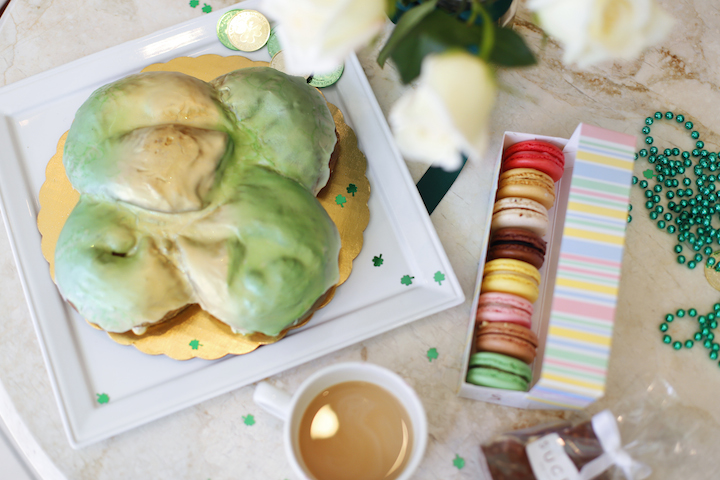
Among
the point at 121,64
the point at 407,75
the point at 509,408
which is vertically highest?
the point at 407,75

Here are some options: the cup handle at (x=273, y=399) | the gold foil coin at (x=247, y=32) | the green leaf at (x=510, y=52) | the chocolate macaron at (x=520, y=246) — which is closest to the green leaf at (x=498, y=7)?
the green leaf at (x=510, y=52)

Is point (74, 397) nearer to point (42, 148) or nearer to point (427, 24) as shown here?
point (42, 148)

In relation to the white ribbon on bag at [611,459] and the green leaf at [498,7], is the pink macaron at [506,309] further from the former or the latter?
the green leaf at [498,7]

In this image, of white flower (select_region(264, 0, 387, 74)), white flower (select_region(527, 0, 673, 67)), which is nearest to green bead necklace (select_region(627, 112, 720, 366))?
white flower (select_region(527, 0, 673, 67))

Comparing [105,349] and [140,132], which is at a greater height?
[140,132]

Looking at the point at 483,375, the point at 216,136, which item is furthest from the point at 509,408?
the point at 216,136

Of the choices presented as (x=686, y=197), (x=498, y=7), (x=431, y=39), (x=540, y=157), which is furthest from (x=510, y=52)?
(x=686, y=197)
